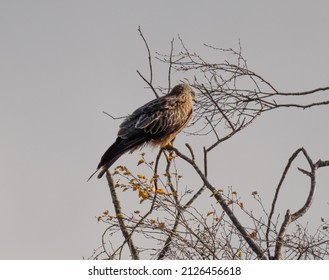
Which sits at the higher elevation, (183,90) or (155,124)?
(183,90)

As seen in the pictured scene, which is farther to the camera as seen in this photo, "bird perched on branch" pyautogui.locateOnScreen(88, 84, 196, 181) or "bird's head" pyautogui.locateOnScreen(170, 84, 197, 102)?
"bird's head" pyautogui.locateOnScreen(170, 84, 197, 102)

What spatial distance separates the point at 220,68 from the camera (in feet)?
23.2

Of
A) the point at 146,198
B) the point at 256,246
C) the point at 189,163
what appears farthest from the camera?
the point at 189,163

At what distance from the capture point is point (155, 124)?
8102 millimetres

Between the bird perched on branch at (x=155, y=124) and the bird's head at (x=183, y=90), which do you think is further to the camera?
the bird's head at (x=183, y=90)

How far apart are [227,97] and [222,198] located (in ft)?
4.51

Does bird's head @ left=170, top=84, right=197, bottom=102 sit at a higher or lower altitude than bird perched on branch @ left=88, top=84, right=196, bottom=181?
higher

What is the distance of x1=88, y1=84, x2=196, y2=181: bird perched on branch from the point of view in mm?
7719

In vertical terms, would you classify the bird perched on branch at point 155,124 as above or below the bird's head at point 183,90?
below

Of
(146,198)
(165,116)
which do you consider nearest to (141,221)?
(146,198)

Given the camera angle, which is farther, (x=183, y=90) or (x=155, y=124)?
(x=183, y=90)

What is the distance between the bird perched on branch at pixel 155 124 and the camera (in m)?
7.72
